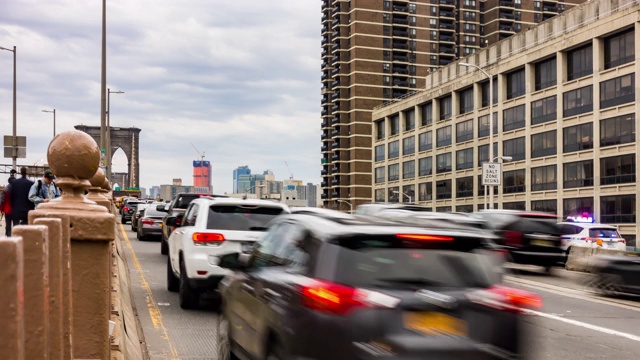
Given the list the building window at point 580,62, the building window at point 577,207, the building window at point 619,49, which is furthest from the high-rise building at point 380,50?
the building window at point 619,49

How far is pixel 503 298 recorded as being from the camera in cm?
486

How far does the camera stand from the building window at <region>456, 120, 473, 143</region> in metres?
84.0

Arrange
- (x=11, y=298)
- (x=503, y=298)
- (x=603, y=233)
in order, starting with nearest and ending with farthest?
(x=11, y=298), (x=503, y=298), (x=603, y=233)

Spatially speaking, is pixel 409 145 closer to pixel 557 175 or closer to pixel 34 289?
pixel 557 175

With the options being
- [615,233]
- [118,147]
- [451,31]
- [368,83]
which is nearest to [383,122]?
[368,83]

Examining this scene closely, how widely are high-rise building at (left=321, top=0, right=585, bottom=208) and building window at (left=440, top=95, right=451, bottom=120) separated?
30.2 m

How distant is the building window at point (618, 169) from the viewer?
189 feet

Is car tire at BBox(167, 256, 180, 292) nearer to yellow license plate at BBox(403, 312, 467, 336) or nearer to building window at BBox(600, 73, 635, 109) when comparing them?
yellow license plate at BBox(403, 312, 467, 336)

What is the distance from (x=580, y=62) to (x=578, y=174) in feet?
33.3

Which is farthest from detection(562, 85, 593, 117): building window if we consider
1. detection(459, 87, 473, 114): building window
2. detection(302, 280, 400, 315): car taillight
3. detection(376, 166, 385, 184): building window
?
detection(302, 280, 400, 315): car taillight

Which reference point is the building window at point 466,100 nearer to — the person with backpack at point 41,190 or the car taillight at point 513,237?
the car taillight at point 513,237

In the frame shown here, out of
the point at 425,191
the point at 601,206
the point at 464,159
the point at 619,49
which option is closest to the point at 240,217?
the point at 601,206

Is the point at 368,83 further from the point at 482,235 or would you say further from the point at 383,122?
the point at 482,235

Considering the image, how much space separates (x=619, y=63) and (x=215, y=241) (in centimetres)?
5626
